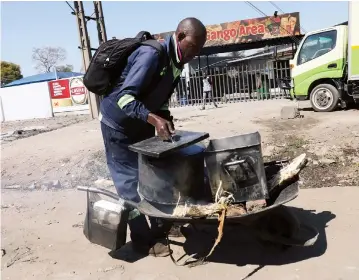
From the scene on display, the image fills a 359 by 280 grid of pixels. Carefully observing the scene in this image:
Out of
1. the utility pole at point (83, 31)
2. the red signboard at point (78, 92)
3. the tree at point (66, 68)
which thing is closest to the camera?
the utility pole at point (83, 31)

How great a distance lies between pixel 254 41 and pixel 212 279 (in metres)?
16.5

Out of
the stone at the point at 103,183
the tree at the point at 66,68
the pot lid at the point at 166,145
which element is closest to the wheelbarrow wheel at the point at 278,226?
the pot lid at the point at 166,145

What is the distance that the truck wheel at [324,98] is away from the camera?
1006 centimetres

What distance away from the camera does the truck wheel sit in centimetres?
1006

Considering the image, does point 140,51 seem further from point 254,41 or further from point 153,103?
point 254,41

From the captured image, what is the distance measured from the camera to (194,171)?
9.23 ft

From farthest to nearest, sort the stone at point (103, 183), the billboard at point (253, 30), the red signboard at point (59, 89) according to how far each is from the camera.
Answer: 1. the red signboard at point (59, 89)
2. the billboard at point (253, 30)
3. the stone at point (103, 183)

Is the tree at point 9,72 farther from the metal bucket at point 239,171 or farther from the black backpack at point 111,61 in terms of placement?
the metal bucket at point 239,171

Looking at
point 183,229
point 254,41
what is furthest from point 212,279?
point 254,41

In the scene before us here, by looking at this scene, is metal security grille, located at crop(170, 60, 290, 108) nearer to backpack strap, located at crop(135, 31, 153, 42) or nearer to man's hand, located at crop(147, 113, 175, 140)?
backpack strap, located at crop(135, 31, 153, 42)

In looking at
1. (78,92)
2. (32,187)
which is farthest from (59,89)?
(32,187)

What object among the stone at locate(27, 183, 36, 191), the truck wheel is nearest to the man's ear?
the stone at locate(27, 183, 36, 191)

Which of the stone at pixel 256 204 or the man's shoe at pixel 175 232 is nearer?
the stone at pixel 256 204

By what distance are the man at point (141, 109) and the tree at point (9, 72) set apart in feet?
180
